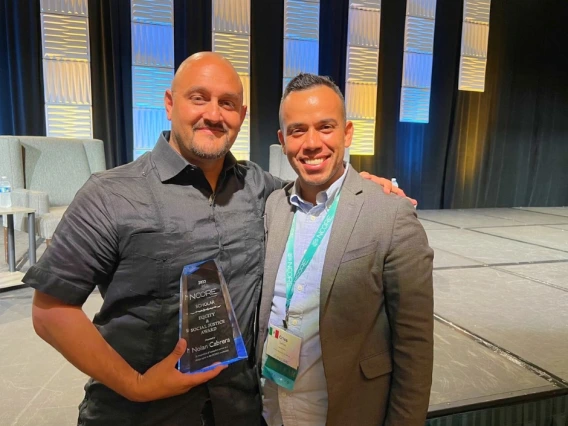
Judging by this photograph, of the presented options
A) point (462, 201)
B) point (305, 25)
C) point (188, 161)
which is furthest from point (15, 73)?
point (462, 201)

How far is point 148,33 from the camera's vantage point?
→ 4.74 meters

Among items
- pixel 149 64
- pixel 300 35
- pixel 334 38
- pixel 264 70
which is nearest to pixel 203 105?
pixel 149 64

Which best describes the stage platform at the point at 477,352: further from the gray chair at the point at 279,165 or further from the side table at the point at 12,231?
the gray chair at the point at 279,165

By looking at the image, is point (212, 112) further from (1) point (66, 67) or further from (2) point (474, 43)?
(2) point (474, 43)

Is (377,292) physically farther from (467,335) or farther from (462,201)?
(462,201)

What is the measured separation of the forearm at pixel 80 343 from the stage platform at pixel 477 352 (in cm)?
72

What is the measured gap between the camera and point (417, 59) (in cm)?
596

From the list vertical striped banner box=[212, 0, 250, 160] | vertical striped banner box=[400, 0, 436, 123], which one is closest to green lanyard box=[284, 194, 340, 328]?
vertical striped banner box=[212, 0, 250, 160]

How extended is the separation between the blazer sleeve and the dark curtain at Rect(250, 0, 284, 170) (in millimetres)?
4609

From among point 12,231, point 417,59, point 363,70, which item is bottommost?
point 12,231

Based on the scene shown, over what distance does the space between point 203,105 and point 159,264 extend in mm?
344

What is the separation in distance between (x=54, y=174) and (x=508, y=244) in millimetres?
3999

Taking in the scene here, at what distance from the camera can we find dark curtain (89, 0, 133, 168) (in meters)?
4.60

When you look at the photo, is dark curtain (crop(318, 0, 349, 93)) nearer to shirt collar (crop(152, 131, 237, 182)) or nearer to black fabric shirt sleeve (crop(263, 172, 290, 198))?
black fabric shirt sleeve (crop(263, 172, 290, 198))
